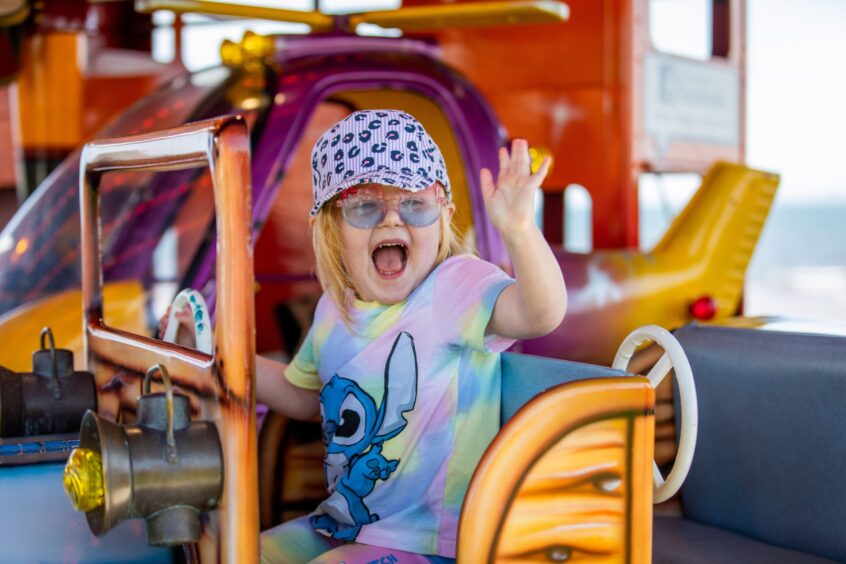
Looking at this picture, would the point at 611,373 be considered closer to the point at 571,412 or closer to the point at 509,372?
the point at 571,412

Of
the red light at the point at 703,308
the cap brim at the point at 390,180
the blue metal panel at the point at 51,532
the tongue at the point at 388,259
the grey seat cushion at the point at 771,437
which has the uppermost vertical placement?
the cap brim at the point at 390,180

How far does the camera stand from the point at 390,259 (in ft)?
4.47

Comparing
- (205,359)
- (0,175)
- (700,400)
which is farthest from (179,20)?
(205,359)

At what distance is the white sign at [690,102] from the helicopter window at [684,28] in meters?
0.07

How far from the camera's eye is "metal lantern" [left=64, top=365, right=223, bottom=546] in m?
0.95

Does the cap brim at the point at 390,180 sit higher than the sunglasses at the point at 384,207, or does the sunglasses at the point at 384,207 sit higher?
the cap brim at the point at 390,180

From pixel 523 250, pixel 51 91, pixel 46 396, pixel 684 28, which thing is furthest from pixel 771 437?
pixel 51 91

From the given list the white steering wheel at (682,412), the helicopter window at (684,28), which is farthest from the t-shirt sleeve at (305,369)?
the helicopter window at (684,28)

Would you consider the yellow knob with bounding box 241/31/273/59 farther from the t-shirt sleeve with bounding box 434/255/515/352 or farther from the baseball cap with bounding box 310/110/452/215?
the t-shirt sleeve with bounding box 434/255/515/352

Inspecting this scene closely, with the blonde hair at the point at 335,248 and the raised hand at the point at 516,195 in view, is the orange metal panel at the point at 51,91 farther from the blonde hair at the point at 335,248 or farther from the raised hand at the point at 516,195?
the raised hand at the point at 516,195

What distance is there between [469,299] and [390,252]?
5.0 inches

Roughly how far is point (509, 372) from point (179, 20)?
456 cm

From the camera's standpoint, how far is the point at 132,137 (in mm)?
1283

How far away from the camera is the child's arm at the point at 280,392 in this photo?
153 centimetres
